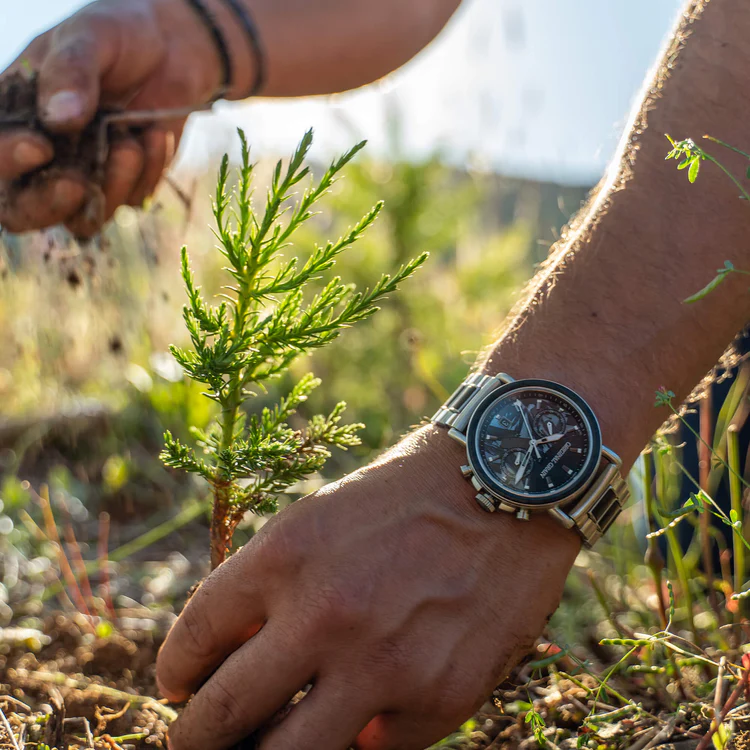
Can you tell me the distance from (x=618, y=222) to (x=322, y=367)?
3542 millimetres

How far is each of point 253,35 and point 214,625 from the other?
2364 millimetres

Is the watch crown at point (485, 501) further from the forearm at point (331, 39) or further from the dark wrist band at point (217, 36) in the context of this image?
the forearm at point (331, 39)

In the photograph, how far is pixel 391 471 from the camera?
1.42 metres

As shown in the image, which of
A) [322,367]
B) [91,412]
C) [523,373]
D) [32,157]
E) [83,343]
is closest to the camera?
[523,373]

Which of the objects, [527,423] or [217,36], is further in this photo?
[217,36]

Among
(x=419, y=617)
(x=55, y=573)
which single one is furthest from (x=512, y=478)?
(x=55, y=573)

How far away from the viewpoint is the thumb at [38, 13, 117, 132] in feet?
6.84

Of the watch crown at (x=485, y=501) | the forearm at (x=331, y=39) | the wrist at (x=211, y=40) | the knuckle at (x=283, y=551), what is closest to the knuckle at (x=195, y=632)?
the knuckle at (x=283, y=551)

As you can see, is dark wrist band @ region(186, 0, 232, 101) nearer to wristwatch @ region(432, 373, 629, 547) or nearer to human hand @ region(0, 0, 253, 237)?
human hand @ region(0, 0, 253, 237)

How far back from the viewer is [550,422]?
1.43 meters

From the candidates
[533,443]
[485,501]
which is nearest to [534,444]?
[533,443]

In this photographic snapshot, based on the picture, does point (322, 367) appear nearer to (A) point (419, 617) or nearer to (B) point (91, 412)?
(B) point (91, 412)

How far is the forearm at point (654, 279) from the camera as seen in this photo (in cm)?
148

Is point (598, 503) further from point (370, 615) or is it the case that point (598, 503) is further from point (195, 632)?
point (195, 632)
